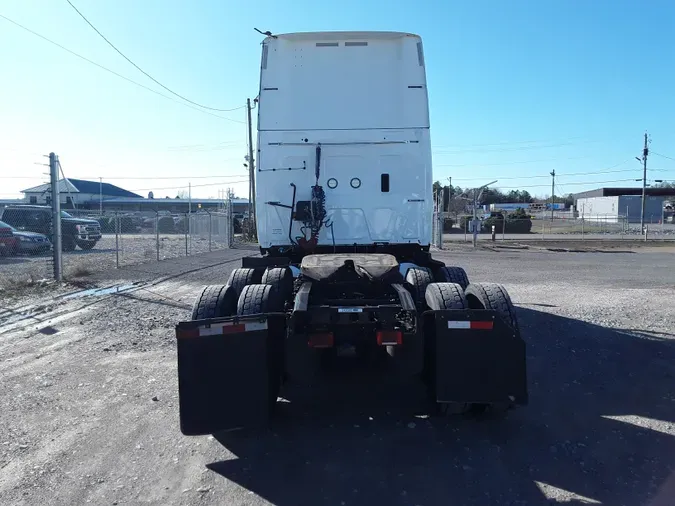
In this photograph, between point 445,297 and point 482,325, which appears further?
point 445,297

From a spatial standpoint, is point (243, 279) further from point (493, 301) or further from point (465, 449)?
point (465, 449)

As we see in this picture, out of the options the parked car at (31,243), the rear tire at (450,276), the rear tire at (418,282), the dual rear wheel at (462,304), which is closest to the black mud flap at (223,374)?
the dual rear wheel at (462,304)

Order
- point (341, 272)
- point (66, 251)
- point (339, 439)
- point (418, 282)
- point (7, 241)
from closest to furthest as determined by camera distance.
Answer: point (339, 439) < point (341, 272) < point (418, 282) < point (7, 241) < point (66, 251)

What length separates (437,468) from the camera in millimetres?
4133

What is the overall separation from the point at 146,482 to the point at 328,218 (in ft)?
14.2

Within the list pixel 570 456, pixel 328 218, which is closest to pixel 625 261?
pixel 328 218

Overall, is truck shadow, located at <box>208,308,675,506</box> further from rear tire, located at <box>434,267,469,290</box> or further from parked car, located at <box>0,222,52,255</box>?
parked car, located at <box>0,222,52,255</box>

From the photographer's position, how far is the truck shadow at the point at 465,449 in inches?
150

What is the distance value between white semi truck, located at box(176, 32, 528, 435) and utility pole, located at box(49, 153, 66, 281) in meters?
7.72

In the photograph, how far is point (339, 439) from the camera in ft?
15.4

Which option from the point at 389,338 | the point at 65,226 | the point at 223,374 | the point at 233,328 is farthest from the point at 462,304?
the point at 65,226

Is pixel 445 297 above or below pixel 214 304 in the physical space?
above

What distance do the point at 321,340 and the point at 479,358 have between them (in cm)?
124

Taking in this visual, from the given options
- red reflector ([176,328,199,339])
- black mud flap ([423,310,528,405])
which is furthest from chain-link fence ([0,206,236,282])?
black mud flap ([423,310,528,405])
